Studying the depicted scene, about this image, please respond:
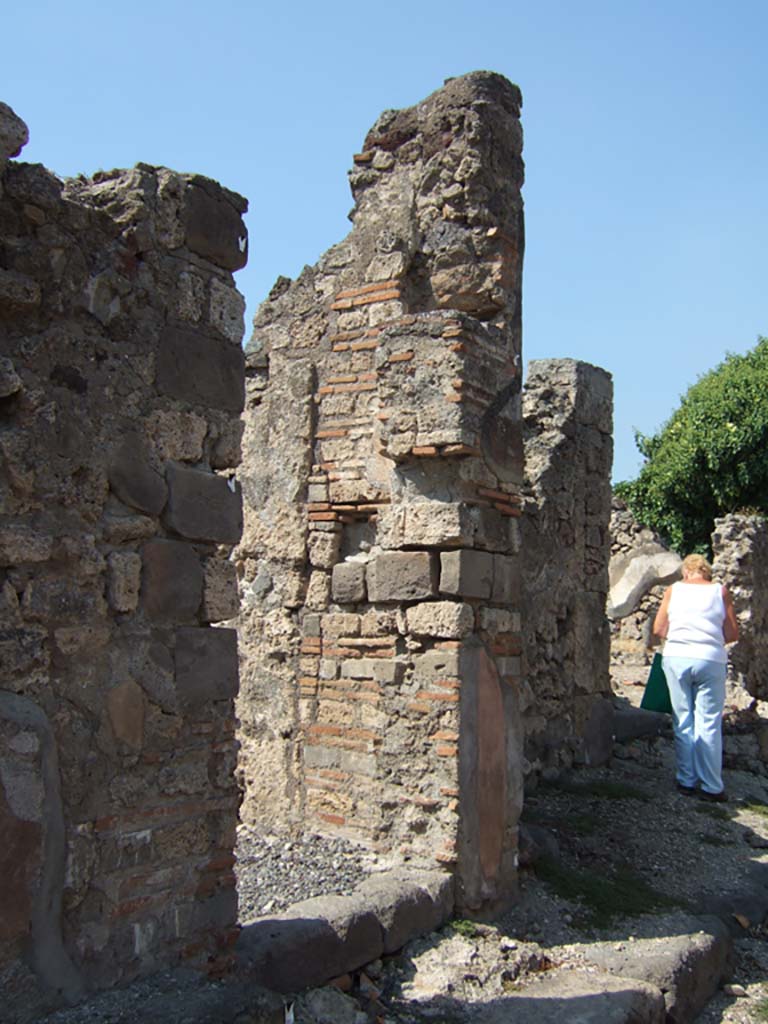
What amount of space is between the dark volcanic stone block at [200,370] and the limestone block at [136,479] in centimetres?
24

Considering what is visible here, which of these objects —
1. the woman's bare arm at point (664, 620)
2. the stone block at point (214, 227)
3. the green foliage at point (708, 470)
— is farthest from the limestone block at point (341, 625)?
the green foliage at point (708, 470)

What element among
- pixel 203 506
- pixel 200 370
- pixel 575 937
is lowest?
pixel 575 937

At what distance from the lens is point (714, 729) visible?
740 cm

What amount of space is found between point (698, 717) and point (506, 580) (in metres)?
2.84

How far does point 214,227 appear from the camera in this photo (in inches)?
143

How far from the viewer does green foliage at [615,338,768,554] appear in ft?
60.0

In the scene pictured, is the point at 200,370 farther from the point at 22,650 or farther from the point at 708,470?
the point at 708,470

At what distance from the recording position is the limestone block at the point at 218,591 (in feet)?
11.3

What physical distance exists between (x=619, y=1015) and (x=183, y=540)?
2.46 m

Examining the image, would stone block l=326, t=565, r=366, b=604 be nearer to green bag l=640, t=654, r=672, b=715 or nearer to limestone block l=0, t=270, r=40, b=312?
limestone block l=0, t=270, r=40, b=312

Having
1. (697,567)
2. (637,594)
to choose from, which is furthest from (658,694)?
(637,594)

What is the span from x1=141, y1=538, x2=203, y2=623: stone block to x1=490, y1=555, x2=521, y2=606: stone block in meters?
2.22

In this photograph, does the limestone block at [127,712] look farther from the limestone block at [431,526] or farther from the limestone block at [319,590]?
the limestone block at [319,590]

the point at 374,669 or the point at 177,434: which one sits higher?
the point at 177,434
